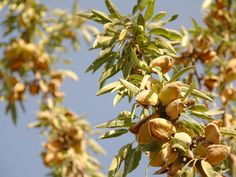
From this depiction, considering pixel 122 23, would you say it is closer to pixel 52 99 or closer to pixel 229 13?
pixel 229 13

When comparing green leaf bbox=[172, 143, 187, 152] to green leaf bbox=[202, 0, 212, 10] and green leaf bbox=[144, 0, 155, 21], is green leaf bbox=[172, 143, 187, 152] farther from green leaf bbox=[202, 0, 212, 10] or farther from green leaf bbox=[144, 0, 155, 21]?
green leaf bbox=[202, 0, 212, 10]

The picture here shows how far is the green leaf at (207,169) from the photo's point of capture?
2.22ft

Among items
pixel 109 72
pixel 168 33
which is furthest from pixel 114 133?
pixel 168 33

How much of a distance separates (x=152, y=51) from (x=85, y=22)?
2373 millimetres

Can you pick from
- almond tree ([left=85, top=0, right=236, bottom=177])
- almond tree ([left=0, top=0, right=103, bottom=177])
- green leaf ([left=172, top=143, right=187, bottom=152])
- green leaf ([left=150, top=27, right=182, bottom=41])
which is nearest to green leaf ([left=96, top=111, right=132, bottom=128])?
almond tree ([left=85, top=0, right=236, bottom=177])

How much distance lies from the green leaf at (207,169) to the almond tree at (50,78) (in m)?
1.47

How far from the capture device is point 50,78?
110 inches

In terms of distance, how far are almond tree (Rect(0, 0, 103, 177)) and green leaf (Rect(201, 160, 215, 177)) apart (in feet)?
4.83

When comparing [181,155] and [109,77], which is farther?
[109,77]

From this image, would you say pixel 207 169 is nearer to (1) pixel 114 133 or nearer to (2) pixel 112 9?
(1) pixel 114 133

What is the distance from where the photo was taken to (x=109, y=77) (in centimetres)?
97

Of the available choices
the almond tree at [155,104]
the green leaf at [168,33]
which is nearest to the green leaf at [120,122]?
the almond tree at [155,104]

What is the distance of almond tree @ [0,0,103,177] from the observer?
8.00ft

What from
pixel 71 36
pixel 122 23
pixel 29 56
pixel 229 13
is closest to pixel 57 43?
pixel 71 36
